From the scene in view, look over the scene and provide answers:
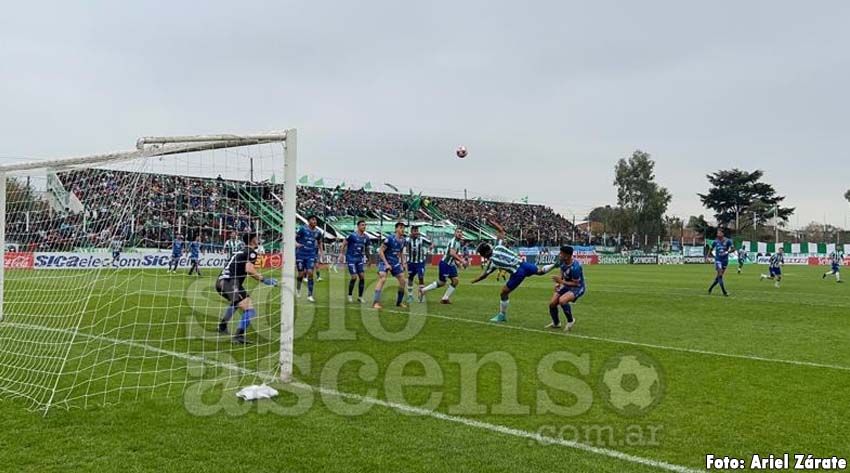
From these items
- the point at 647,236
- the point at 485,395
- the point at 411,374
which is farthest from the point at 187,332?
the point at 647,236

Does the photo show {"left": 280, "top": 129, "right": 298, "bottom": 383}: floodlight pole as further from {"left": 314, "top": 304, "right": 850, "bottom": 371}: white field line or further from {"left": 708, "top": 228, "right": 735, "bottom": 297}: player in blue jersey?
{"left": 708, "top": 228, "right": 735, "bottom": 297}: player in blue jersey

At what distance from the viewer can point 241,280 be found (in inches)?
404

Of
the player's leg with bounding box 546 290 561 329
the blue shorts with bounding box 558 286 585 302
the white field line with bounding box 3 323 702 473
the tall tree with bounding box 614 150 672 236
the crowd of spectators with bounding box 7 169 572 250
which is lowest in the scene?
the white field line with bounding box 3 323 702 473

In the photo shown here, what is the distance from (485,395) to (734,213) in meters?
93.6

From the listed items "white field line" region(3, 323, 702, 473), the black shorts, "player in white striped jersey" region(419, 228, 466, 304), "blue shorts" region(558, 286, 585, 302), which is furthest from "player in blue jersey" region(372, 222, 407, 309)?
"white field line" region(3, 323, 702, 473)

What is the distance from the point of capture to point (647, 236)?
62125 millimetres

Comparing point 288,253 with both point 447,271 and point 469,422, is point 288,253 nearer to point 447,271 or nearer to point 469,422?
point 469,422

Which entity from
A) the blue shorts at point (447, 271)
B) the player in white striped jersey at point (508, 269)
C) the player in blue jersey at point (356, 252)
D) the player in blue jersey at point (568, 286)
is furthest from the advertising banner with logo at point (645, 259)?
the player in blue jersey at point (568, 286)

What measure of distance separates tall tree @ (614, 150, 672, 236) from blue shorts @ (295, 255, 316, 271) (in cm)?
7105

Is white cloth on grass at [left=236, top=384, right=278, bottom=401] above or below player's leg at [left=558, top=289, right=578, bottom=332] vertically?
below

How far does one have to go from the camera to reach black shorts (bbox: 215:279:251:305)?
10156 millimetres

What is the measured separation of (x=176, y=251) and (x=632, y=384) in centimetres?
1177

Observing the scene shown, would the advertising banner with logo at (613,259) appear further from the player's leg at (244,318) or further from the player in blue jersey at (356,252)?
the player's leg at (244,318)

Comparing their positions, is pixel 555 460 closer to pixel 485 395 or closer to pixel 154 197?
pixel 485 395
